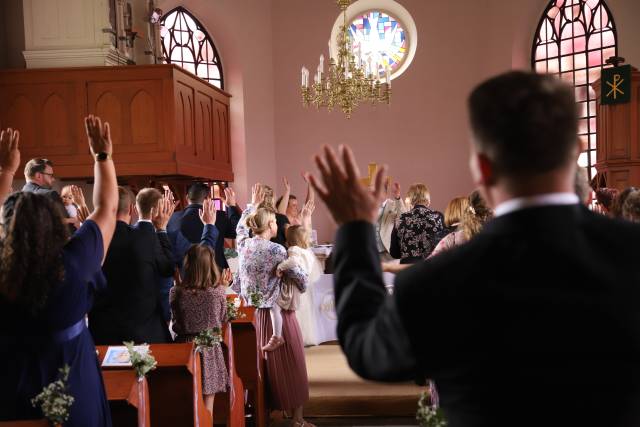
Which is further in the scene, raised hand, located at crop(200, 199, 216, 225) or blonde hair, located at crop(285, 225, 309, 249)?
blonde hair, located at crop(285, 225, 309, 249)

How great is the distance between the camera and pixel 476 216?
155 inches

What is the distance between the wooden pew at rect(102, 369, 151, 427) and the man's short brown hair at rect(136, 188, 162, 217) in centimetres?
130

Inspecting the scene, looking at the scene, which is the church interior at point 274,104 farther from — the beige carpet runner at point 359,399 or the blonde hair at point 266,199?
the blonde hair at point 266,199

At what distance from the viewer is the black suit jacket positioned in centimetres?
433

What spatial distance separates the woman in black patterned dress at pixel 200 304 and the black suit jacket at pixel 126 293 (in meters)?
0.30

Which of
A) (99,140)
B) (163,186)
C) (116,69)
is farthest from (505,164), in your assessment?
(163,186)

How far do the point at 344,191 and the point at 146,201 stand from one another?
11.3 feet

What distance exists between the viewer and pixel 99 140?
284cm

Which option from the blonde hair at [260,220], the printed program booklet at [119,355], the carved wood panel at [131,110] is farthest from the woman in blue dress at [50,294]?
the carved wood panel at [131,110]

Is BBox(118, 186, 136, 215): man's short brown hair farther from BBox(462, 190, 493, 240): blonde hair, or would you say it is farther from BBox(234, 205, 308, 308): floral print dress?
BBox(462, 190, 493, 240): blonde hair

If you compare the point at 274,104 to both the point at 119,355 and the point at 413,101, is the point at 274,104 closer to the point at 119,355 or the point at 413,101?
the point at 413,101

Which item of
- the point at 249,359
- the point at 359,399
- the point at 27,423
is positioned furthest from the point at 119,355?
the point at 359,399

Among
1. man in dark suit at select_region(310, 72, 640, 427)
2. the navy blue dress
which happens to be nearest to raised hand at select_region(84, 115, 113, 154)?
the navy blue dress

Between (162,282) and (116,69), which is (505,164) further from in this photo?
(116,69)
